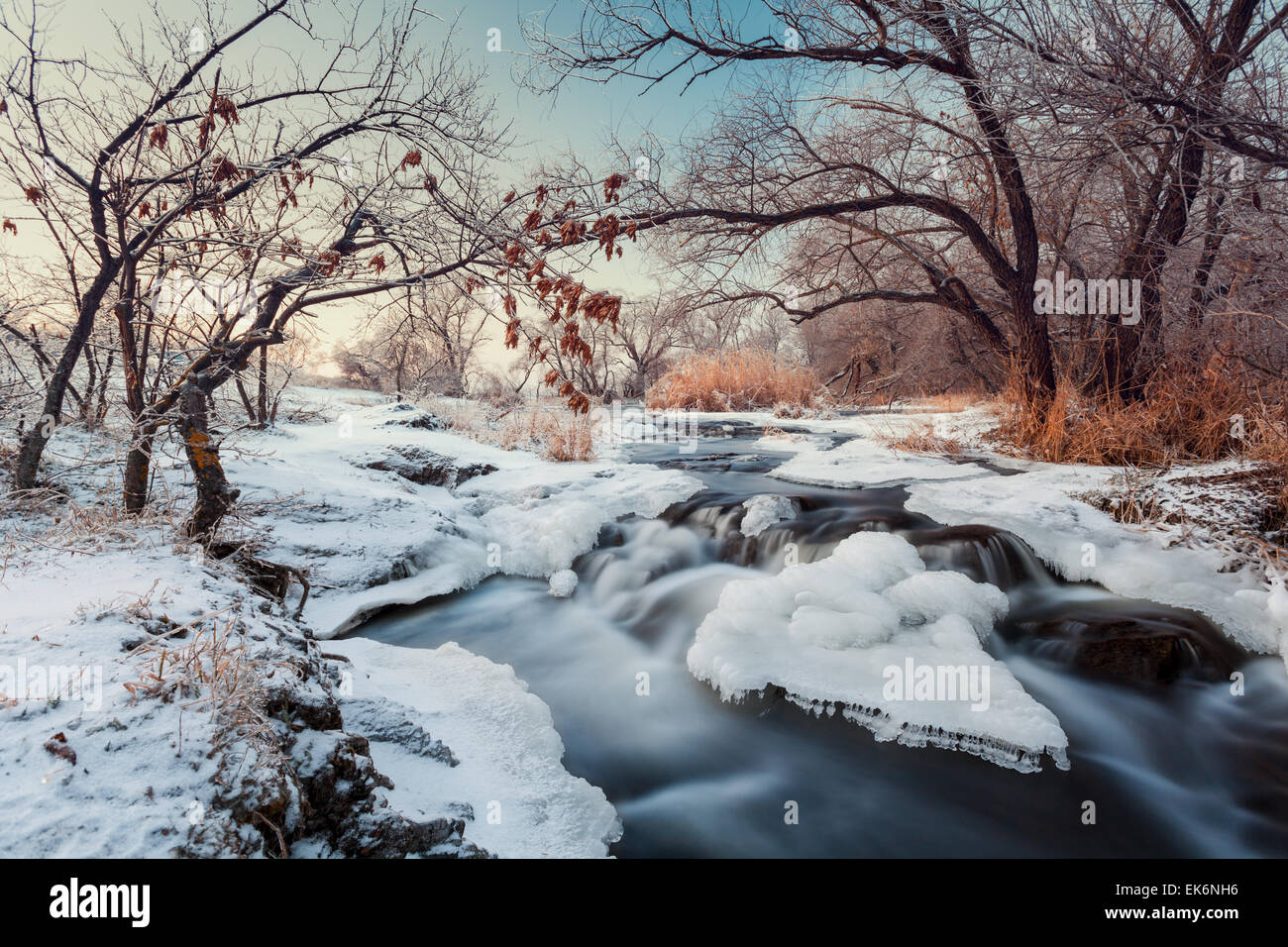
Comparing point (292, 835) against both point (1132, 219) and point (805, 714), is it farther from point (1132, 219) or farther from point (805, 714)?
point (1132, 219)

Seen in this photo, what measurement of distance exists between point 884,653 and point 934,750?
Answer: 508 mm

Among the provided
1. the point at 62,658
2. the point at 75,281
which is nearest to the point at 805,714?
the point at 62,658

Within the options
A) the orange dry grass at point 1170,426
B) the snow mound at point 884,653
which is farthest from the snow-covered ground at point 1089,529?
the snow mound at point 884,653

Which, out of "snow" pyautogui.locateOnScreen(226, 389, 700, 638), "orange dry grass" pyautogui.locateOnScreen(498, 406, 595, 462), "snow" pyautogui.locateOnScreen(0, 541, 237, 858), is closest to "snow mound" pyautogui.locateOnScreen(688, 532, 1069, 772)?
"snow" pyautogui.locateOnScreen(226, 389, 700, 638)

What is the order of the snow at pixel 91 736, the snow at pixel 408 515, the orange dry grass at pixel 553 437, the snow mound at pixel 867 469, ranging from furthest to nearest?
the orange dry grass at pixel 553 437, the snow mound at pixel 867 469, the snow at pixel 408 515, the snow at pixel 91 736

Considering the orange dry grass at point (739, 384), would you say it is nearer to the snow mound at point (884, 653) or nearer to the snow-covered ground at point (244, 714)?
the snow mound at point (884, 653)

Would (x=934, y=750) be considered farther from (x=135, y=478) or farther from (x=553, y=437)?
(x=553, y=437)

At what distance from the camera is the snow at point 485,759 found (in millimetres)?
1986

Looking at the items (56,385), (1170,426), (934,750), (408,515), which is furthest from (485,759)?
(1170,426)

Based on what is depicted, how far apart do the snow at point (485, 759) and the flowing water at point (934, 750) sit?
8.4 inches

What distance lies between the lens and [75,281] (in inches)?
155

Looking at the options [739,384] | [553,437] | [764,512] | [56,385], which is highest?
[739,384]

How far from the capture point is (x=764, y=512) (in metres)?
4.93
